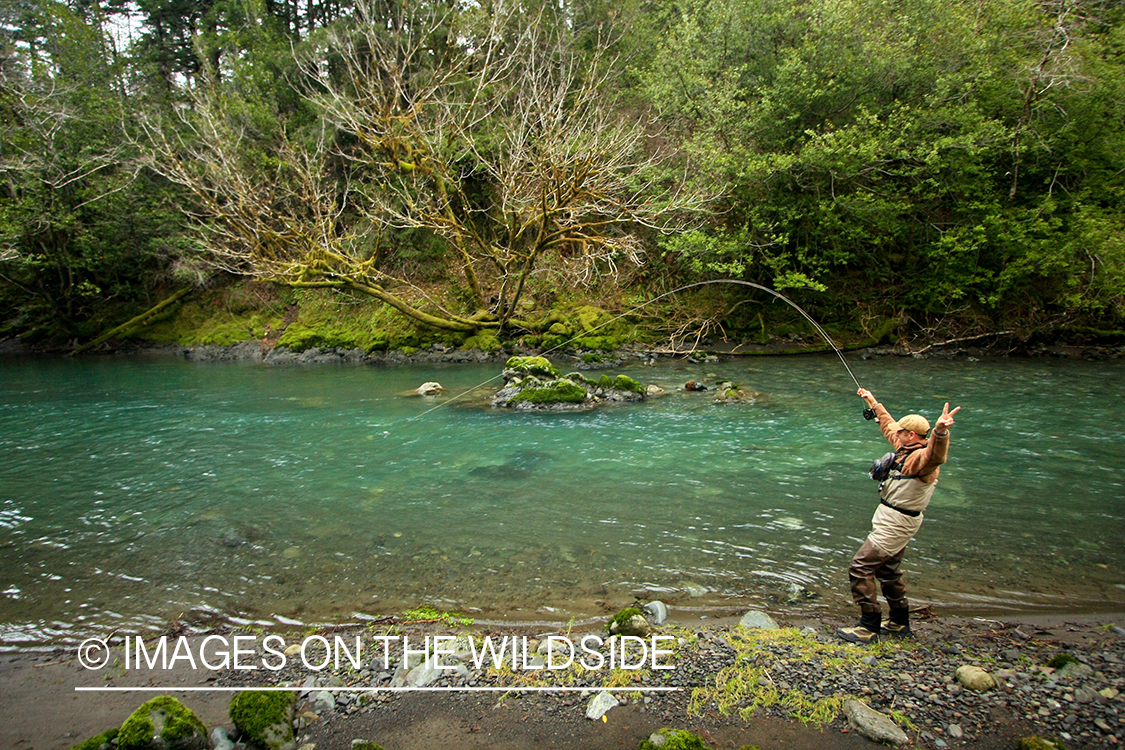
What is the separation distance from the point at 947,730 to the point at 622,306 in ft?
59.8

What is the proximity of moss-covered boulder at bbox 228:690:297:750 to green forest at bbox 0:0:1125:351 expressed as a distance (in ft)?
42.8

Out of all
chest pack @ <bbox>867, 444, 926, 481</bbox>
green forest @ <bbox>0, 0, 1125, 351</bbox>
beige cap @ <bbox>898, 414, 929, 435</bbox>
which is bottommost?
chest pack @ <bbox>867, 444, 926, 481</bbox>

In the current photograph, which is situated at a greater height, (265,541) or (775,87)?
(775,87)

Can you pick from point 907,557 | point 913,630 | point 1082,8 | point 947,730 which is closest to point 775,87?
point 1082,8

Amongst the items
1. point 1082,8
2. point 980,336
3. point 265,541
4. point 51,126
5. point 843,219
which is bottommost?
point 265,541

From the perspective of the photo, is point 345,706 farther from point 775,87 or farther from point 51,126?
point 51,126

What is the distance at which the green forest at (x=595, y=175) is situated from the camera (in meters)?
15.5

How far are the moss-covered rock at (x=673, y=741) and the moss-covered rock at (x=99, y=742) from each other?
2.83 m

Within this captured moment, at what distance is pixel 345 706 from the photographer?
3461 millimetres

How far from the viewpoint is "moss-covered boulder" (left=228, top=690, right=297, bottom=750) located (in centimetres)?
306

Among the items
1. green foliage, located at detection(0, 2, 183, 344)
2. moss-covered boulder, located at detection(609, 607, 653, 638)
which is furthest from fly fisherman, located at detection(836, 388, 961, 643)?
green foliage, located at detection(0, 2, 183, 344)

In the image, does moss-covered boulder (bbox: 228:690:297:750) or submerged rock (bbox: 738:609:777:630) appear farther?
submerged rock (bbox: 738:609:777:630)

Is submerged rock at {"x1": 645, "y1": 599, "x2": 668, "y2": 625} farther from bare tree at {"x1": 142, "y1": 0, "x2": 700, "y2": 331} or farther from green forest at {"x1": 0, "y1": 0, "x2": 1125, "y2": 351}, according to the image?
green forest at {"x1": 0, "y1": 0, "x2": 1125, "y2": 351}

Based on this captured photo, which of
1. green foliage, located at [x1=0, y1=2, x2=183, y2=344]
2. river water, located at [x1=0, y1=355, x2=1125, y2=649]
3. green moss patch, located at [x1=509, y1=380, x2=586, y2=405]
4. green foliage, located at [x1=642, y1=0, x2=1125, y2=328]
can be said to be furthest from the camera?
green foliage, located at [x1=0, y1=2, x2=183, y2=344]
